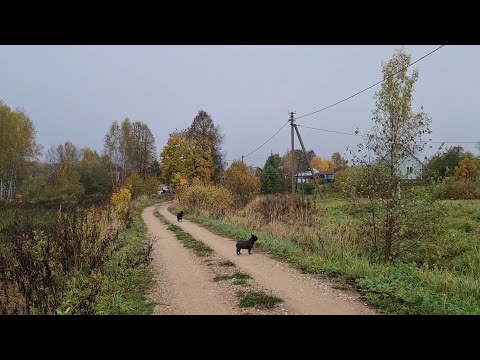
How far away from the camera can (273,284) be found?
7.09 metres

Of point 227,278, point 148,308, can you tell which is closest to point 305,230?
point 227,278

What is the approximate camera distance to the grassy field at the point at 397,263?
18.5ft

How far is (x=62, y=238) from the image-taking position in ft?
25.1

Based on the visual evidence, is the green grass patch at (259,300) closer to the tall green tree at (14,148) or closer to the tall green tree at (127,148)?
the tall green tree at (14,148)

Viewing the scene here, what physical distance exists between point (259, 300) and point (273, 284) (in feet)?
3.92

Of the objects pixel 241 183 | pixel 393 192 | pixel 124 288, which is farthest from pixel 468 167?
pixel 124 288

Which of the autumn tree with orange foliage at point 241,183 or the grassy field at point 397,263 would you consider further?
the autumn tree with orange foliage at point 241,183

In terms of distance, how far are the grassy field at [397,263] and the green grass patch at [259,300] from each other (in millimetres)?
1496

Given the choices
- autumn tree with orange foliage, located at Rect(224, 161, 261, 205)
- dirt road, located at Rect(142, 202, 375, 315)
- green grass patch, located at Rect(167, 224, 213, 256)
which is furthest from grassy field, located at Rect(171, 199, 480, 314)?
autumn tree with orange foliage, located at Rect(224, 161, 261, 205)

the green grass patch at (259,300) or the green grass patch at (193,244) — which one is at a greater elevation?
the green grass patch at (193,244)

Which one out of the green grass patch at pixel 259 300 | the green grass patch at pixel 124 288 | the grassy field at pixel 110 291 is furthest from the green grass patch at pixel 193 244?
the green grass patch at pixel 259 300
